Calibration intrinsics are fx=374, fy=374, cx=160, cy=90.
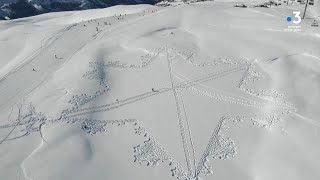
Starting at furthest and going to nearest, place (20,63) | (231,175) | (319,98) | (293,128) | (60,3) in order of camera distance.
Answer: (60,3) → (20,63) → (319,98) → (293,128) → (231,175)

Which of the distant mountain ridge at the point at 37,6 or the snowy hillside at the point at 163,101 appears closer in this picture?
the snowy hillside at the point at 163,101

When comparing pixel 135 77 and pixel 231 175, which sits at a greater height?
pixel 135 77

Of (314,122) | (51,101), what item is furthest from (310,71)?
(51,101)

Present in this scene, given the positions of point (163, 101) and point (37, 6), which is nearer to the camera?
point (163, 101)

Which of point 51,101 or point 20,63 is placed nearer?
point 51,101

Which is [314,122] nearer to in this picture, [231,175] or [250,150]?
[250,150]

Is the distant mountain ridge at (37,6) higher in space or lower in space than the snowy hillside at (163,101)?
lower

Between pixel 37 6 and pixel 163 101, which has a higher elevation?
pixel 163 101

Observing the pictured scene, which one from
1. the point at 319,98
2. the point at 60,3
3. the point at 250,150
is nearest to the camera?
the point at 250,150
